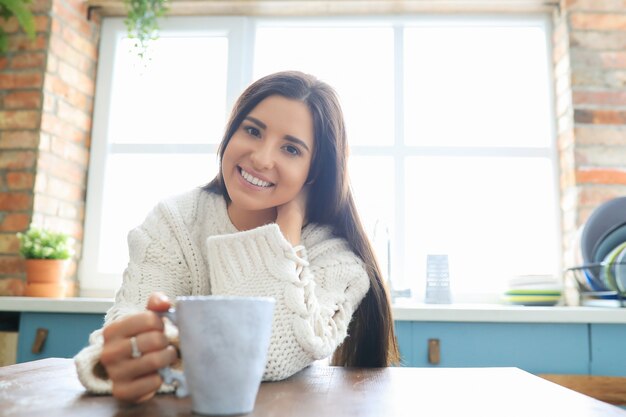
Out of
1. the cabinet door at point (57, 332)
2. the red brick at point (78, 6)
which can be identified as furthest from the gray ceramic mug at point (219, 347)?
the red brick at point (78, 6)

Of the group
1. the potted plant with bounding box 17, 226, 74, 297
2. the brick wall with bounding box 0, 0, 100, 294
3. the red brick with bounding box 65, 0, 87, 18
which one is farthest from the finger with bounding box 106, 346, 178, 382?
the red brick with bounding box 65, 0, 87, 18

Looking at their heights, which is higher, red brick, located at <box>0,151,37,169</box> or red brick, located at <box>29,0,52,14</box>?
red brick, located at <box>29,0,52,14</box>

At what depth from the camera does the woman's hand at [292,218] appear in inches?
40.6

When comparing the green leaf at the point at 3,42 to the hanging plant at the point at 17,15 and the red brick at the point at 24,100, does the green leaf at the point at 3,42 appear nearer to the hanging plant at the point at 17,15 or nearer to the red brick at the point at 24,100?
the hanging plant at the point at 17,15

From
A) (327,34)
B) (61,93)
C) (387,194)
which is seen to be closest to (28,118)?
(61,93)

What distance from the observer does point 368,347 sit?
1.15 m

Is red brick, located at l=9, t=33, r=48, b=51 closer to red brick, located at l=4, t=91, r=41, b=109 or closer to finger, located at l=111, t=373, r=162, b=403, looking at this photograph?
red brick, located at l=4, t=91, r=41, b=109

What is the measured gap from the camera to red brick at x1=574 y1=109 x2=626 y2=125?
7.00ft

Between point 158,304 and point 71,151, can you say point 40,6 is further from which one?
point 158,304

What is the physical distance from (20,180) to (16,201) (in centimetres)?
8

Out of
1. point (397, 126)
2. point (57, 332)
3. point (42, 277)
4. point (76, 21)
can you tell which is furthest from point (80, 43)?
point (397, 126)

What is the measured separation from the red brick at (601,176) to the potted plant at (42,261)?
190 cm

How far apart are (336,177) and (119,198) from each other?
5.20ft

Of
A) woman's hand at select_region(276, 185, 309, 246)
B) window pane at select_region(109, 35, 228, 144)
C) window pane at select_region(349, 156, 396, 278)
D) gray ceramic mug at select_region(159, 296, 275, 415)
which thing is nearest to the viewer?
gray ceramic mug at select_region(159, 296, 275, 415)
